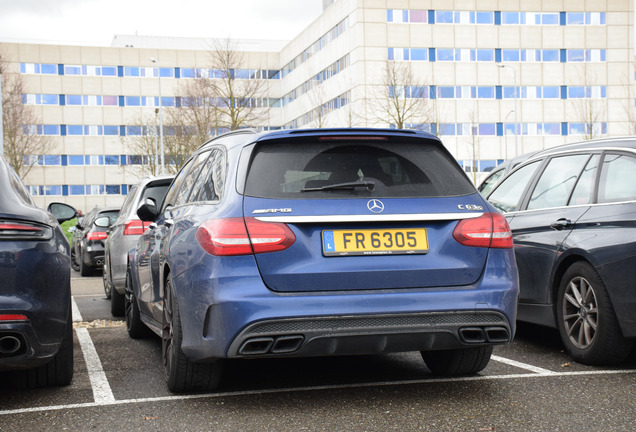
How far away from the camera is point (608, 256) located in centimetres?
531

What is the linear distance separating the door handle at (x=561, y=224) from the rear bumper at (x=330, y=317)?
168 centimetres

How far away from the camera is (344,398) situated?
15.4 ft

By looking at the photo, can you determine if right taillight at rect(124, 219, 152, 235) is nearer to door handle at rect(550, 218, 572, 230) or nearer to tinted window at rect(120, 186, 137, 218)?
tinted window at rect(120, 186, 137, 218)

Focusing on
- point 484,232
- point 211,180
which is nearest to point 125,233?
point 211,180

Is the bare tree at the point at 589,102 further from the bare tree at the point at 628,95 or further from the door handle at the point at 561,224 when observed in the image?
the door handle at the point at 561,224

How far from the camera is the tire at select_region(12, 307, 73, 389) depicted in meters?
5.14

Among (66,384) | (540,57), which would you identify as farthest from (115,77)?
(66,384)

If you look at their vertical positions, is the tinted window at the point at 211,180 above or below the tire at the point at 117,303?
above

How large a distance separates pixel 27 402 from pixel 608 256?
3.78 meters

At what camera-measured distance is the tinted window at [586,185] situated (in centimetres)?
592

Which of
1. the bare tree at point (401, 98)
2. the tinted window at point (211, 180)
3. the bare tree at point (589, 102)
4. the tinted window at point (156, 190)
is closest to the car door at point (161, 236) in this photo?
the tinted window at point (211, 180)

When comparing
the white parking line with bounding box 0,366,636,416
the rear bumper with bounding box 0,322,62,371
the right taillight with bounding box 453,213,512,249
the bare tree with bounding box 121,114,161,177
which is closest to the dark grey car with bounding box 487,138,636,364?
the white parking line with bounding box 0,366,636,416

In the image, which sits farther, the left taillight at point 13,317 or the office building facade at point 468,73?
the office building facade at point 468,73

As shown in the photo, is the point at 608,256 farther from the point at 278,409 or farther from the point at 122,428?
the point at 122,428
